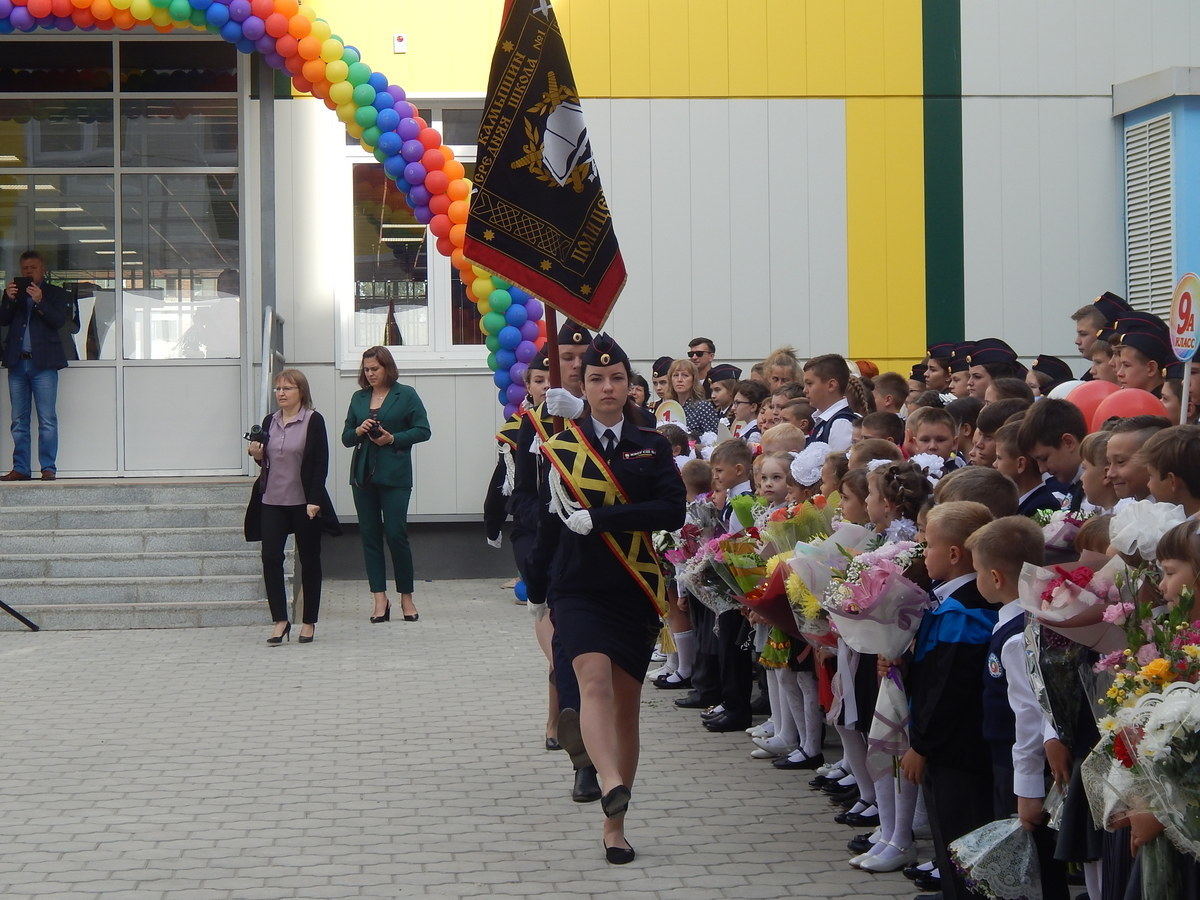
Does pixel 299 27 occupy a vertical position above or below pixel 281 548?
above

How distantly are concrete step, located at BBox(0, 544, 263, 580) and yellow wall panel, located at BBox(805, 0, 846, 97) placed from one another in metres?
6.93

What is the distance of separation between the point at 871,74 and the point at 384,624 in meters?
7.17

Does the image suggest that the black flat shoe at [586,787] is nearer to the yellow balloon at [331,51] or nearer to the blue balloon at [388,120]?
the blue balloon at [388,120]

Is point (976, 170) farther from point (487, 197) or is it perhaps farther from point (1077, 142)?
point (487, 197)

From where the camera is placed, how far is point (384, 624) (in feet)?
39.1

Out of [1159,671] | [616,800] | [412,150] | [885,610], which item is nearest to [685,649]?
[616,800]

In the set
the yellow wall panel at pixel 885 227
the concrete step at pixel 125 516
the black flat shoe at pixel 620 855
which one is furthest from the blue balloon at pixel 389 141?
the black flat shoe at pixel 620 855

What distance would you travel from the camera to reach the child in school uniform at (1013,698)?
436cm

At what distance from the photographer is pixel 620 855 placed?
5547mm

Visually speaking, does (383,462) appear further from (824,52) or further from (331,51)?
(824,52)

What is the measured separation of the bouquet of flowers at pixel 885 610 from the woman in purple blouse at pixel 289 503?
20.9 ft

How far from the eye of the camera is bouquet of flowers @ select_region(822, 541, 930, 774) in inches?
193

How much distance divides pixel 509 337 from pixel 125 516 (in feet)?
11.7

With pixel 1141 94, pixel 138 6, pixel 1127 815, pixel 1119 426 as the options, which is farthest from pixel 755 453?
pixel 1141 94
